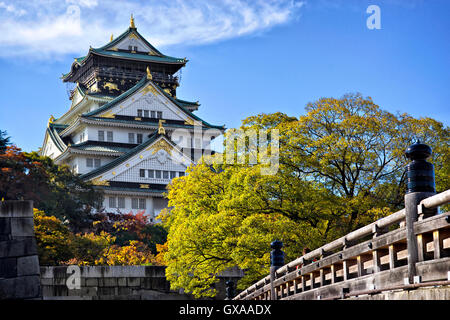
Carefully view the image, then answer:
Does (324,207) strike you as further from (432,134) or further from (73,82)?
(73,82)

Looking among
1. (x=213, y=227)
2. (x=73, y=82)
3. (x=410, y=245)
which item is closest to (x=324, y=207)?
(x=213, y=227)

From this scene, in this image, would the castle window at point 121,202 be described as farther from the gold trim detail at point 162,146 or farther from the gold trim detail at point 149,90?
the gold trim detail at point 149,90

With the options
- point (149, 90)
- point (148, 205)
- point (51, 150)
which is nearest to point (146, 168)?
point (148, 205)

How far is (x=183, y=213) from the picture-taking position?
29000 mm

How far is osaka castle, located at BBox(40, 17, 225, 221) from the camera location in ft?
174

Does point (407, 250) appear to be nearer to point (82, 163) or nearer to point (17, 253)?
point (17, 253)

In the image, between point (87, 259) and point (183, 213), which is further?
point (87, 259)

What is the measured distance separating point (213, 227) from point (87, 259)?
11.0 m

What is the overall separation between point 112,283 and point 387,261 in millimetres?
19245

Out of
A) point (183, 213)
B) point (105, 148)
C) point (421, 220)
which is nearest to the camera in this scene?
point (421, 220)

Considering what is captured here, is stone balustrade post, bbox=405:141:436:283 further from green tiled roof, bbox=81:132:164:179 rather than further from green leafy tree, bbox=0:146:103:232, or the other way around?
green tiled roof, bbox=81:132:164:179

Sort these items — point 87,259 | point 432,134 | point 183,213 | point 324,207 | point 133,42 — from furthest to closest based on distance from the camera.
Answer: point 133,42, point 87,259, point 183,213, point 432,134, point 324,207

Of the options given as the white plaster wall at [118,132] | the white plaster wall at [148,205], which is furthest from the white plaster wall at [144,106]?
the white plaster wall at [148,205]
